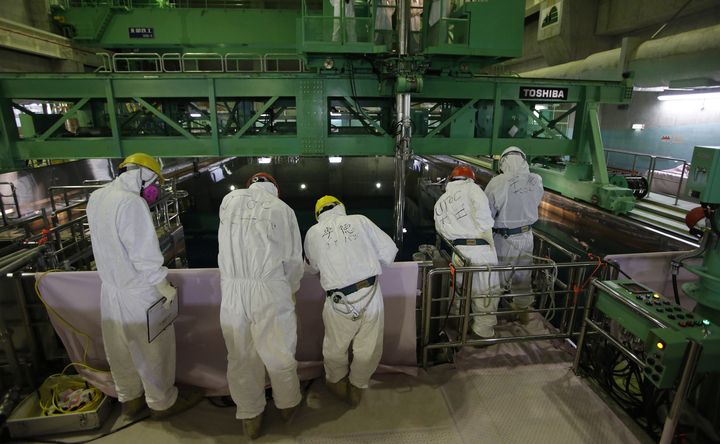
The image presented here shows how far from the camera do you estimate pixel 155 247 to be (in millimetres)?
2705

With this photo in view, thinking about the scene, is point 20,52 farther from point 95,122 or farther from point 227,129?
point 227,129

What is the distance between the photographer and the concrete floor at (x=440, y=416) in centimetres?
278

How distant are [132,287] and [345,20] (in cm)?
410

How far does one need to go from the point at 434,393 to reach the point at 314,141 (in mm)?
4042

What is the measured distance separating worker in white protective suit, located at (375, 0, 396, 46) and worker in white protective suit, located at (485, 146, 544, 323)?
2263 millimetres

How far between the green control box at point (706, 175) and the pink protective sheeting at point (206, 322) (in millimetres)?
2042

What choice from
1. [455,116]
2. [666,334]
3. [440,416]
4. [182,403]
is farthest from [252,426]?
[455,116]

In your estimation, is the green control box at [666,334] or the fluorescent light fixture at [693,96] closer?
the green control box at [666,334]

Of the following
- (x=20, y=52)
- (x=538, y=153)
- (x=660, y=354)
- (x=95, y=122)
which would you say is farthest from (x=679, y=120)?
(x=20, y=52)

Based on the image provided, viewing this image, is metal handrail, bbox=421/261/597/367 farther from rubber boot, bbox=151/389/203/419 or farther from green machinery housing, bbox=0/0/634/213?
green machinery housing, bbox=0/0/634/213

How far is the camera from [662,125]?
11297 mm

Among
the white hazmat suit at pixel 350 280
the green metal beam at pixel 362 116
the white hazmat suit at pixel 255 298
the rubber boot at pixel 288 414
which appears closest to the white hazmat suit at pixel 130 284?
the white hazmat suit at pixel 255 298

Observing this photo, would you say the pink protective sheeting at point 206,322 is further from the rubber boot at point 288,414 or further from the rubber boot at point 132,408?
the rubber boot at point 288,414

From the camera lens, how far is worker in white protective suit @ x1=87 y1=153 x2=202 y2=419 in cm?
262
